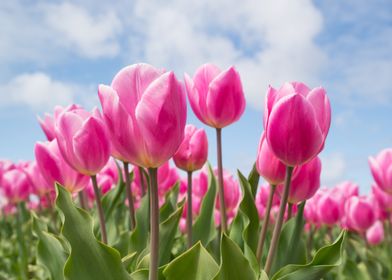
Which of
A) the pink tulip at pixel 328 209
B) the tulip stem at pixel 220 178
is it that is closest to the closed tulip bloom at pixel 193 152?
the tulip stem at pixel 220 178

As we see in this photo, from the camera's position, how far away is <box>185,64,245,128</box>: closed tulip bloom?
1.70 metres

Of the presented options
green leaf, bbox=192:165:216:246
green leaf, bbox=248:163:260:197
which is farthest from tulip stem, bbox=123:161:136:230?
green leaf, bbox=248:163:260:197

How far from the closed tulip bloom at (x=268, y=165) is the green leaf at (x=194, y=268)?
13.5 inches

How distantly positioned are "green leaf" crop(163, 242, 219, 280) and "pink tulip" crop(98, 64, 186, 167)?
0.90 feet

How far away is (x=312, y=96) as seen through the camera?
1.38 meters

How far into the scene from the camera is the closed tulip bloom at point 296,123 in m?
1.31

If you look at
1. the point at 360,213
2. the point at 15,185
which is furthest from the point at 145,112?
the point at 15,185

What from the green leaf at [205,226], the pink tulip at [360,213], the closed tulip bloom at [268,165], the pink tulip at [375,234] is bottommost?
the pink tulip at [375,234]

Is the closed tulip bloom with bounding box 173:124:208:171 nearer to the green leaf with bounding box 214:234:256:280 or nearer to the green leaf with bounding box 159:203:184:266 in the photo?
the green leaf with bounding box 159:203:184:266

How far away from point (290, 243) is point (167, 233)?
444mm

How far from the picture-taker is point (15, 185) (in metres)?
3.79

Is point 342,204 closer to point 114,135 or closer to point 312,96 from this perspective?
point 312,96

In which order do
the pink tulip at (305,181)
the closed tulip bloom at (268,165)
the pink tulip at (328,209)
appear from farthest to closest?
the pink tulip at (328,209) < the pink tulip at (305,181) < the closed tulip bloom at (268,165)

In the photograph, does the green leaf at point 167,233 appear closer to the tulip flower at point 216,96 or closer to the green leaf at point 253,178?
the tulip flower at point 216,96
